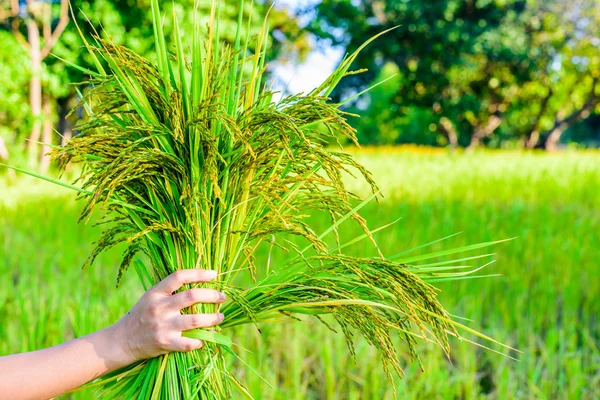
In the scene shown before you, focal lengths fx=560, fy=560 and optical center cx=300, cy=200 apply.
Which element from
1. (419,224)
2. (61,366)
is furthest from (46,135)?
(61,366)

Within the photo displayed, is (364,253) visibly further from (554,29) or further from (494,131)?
(494,131)

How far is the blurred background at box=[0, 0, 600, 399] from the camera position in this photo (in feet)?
7.97

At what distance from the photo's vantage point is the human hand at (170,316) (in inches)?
37.7

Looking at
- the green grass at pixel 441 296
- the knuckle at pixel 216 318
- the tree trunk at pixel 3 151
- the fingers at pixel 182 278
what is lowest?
the green grass at pixel 441 296

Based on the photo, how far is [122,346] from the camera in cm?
101

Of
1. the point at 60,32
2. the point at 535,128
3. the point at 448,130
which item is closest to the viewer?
the point at 60,32

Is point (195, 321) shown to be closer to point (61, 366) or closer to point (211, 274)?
point (211, 274)

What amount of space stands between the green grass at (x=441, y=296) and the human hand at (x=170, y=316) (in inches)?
37.2

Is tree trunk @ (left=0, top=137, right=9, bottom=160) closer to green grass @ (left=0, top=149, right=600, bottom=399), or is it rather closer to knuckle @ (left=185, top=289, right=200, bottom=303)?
green grass @ (left=0, top=149, right=600, bottom=399)

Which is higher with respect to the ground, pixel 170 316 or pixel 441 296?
pixel 170 316

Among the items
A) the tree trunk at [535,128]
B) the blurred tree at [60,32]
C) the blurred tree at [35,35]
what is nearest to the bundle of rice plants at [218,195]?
the blurred tree at [60,32]

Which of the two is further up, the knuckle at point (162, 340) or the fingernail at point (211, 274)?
the fingernail at point (211, 274)

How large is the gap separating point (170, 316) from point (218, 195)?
0.23 m

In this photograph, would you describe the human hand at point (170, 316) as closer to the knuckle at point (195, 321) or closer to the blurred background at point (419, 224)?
the knuckle at point (195, 321)
